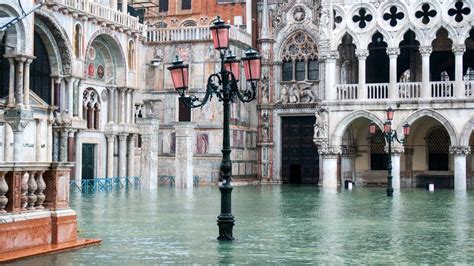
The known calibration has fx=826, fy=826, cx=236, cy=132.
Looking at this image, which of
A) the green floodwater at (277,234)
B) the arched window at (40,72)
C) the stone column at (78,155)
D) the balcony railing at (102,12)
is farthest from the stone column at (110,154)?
the green floodwater at (277,234)

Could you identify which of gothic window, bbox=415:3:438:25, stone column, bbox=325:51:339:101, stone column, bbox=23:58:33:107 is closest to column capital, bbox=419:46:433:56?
gothic window, bbox=415:3:438:25

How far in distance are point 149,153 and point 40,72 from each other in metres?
7.18

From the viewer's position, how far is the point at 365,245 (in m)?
14.8

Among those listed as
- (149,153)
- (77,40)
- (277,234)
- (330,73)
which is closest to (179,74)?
(277,234)

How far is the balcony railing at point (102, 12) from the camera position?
122 feet

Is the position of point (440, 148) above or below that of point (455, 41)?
below

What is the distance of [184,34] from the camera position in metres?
45.5

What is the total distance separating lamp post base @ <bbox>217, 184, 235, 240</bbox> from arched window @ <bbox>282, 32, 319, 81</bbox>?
34.2m

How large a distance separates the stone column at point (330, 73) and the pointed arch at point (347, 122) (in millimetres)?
1384

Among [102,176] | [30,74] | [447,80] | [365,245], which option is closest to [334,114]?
[447,80]

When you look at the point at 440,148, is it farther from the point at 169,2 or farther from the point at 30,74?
the point at 30,74

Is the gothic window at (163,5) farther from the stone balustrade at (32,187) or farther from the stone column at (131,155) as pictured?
the stone balustrade at (32,187)

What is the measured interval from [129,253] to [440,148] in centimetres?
3463

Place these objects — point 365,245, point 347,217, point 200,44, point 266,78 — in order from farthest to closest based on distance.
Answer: point 266,78 < point 200,44 < point 347,217 < point 365,245
